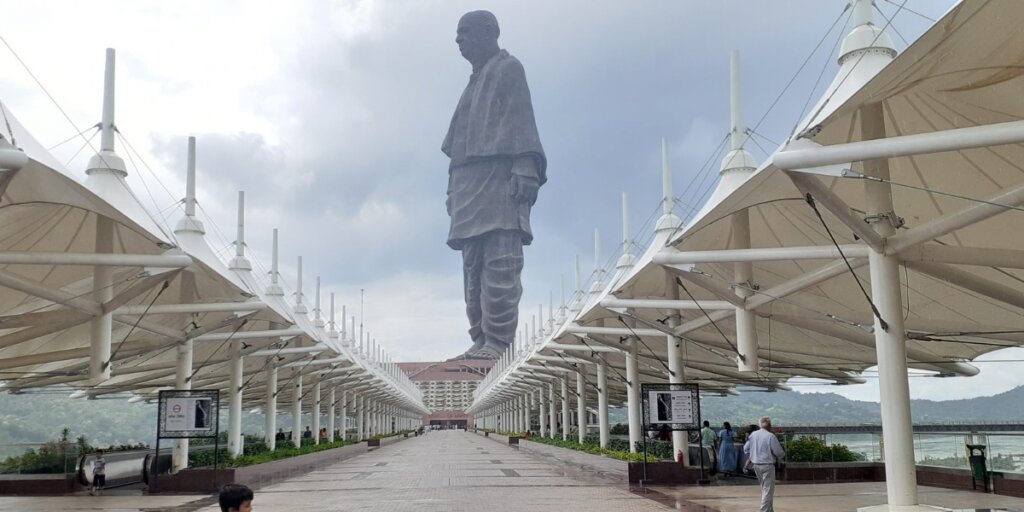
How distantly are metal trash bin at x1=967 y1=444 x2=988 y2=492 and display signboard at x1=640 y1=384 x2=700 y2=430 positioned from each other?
18.8 ft

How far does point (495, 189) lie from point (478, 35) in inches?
984

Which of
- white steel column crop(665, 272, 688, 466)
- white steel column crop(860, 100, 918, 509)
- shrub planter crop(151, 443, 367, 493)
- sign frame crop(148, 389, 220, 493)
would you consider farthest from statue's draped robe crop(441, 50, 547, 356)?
white steel column crop(860, 100, 918, 509)

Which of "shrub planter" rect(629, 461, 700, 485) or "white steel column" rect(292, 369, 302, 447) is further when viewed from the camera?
"white steel column" rect(292, 369, 302, 447)

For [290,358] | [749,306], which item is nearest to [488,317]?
[290,358]

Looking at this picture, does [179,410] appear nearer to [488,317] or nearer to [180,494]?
[180,494]

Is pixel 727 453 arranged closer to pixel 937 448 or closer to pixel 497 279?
pixel 937 448

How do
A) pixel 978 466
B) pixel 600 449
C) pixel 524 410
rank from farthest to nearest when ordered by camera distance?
pixel 524 410 → pixel 600 449 → pixel 978 466

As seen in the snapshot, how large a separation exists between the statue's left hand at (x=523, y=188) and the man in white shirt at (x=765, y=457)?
135m

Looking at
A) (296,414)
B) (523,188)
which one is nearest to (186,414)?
(296,414)

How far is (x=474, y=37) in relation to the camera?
150 m

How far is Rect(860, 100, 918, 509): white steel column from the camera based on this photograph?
13078 millimetres

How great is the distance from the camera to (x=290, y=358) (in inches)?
1667

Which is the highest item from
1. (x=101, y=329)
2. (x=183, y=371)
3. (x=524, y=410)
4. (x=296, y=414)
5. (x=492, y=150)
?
(x=492, y=150)

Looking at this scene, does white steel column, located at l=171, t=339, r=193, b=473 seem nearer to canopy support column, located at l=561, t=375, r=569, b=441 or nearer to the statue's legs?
canopy support column, located at l=561, t=375, r=569, b=441
